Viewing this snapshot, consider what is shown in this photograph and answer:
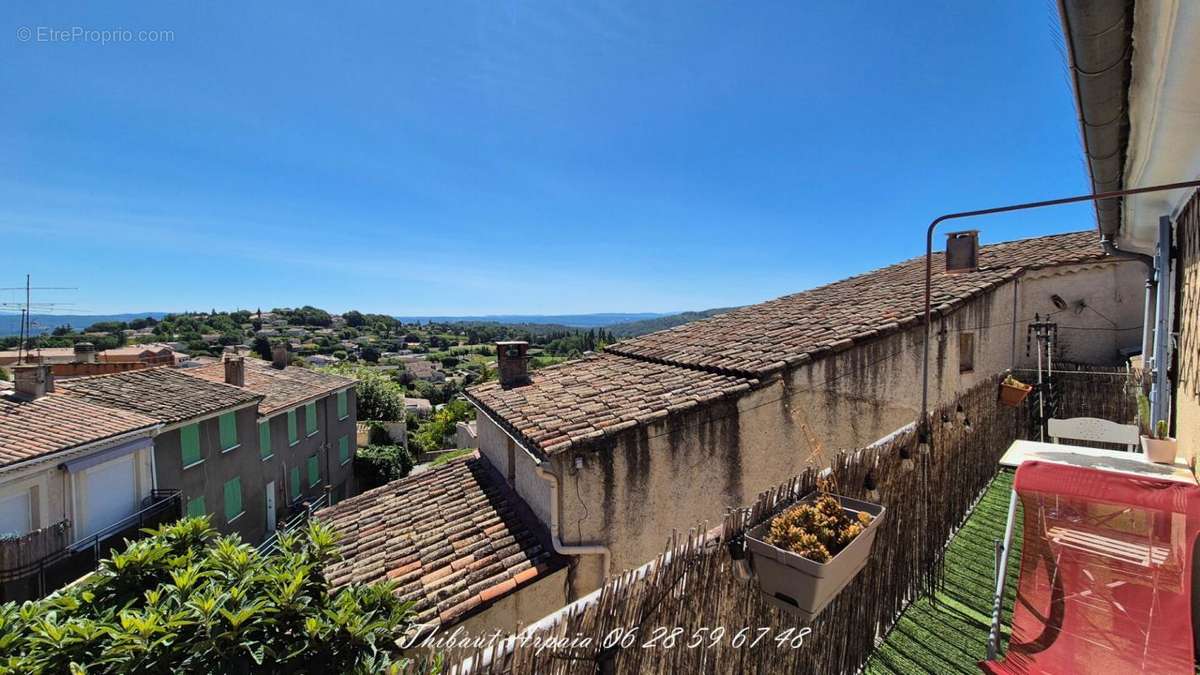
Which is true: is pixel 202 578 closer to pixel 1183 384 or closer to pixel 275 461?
pixel 1183 384

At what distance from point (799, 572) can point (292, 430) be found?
25.6 m

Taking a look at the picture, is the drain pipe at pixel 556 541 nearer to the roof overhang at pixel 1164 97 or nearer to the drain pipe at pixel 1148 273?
the roof overhang at pixel 1164 97

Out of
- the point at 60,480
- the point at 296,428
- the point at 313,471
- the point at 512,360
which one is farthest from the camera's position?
the point at 313,471

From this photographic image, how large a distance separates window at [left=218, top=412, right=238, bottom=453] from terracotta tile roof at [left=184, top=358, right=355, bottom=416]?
176 centimetres

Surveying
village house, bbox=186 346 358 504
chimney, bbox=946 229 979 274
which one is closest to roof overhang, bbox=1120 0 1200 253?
chimney, bbox=946 229 979 274

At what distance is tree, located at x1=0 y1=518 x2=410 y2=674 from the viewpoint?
7.44ft

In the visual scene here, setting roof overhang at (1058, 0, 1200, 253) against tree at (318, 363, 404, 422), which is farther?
tree at (318, 363, 404, 422)

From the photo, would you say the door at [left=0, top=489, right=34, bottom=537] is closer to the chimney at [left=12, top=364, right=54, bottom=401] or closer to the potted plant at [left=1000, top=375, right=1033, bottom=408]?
the chimney at [left=12, top=364, right=54, bottom=401]

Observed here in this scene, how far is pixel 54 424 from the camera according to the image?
12492 millimetres

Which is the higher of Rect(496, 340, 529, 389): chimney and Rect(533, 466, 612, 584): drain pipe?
Rect(496, 340, 529, 389): chimney

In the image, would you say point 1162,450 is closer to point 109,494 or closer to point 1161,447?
point 1161,447

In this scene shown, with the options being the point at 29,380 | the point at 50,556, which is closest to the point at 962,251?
the point at 50,556

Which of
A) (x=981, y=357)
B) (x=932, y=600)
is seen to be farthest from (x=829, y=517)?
(x=981, y=357)

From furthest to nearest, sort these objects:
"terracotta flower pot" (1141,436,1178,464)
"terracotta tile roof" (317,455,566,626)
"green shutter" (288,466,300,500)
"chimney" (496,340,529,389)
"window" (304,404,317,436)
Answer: "window" (304,404,317,436), "green shutter" (288,466,300,500), "chimney" (496,340,529,389), "terracotta tile roof" (317,455,566,626), "terracotta flower pot" (1141,436,1178,464)
